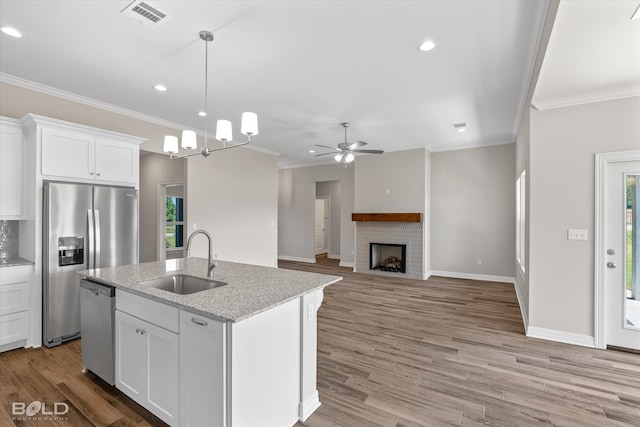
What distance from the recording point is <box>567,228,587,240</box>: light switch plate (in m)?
3.18

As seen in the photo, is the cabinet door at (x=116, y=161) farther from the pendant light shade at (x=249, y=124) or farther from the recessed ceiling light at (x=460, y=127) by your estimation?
→ the recessed ceiling light at (x=460, y=127)

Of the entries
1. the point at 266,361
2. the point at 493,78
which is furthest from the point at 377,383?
the point at 493,78

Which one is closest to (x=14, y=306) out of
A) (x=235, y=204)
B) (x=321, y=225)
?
(x=235, y=204)

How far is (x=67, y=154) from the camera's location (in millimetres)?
3277

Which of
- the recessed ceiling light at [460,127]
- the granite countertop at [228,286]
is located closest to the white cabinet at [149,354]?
the granite countertop at [228,286]

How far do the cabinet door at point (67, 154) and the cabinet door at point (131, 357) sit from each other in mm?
2066

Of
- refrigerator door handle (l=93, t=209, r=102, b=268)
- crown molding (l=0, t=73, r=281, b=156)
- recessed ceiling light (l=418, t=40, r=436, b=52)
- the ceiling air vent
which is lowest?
refrigerator door handle (l=93, t=209, r=102, b=268)

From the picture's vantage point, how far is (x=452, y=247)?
658 cm

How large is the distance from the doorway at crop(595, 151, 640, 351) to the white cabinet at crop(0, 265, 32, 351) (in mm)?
5942

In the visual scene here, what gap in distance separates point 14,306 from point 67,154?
5.39 feet

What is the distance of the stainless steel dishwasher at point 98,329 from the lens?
2242 mm

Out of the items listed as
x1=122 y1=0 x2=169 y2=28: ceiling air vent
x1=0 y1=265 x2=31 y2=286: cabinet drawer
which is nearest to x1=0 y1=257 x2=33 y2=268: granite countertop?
x1=0 y1=265 x2=31 y2=286: cabinet drawer

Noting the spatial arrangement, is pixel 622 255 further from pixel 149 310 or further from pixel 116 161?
pixel 116 161

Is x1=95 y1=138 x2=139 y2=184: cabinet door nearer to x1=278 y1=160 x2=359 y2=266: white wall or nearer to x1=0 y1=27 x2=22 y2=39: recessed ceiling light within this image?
x1=0 y1=27 x2=22 y2=39: recessed ceiling light
